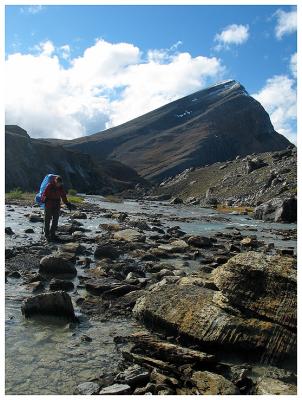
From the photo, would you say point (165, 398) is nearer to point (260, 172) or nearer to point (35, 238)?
point (35, 238)

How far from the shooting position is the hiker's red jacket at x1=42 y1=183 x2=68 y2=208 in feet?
71.2

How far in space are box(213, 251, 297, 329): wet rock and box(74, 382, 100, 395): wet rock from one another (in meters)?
3.78

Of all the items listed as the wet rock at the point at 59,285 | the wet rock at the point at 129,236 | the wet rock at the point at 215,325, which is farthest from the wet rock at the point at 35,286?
the wet rock at the point at 129,236

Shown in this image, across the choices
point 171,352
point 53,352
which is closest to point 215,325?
point 171,352

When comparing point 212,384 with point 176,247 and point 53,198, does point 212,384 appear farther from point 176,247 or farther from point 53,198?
point 53,198

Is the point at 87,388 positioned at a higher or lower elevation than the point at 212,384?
lower

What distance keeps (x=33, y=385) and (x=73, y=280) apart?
7.00 metres

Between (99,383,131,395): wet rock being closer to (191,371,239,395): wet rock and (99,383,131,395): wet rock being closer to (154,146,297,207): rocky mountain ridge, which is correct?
(191,371,239,395): wet rock

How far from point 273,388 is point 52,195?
16947 millimetres

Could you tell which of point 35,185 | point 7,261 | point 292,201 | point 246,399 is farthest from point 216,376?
point 35,185

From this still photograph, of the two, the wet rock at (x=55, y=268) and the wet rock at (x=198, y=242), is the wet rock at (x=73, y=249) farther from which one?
the wet rock at (x=198, y=242)

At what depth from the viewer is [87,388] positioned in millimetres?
7113

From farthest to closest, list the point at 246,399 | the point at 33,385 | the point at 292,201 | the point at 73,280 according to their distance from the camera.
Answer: the point at 292,201
the point at 73,280
the point at 33,385
the point at 246,399

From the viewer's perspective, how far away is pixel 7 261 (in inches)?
634
